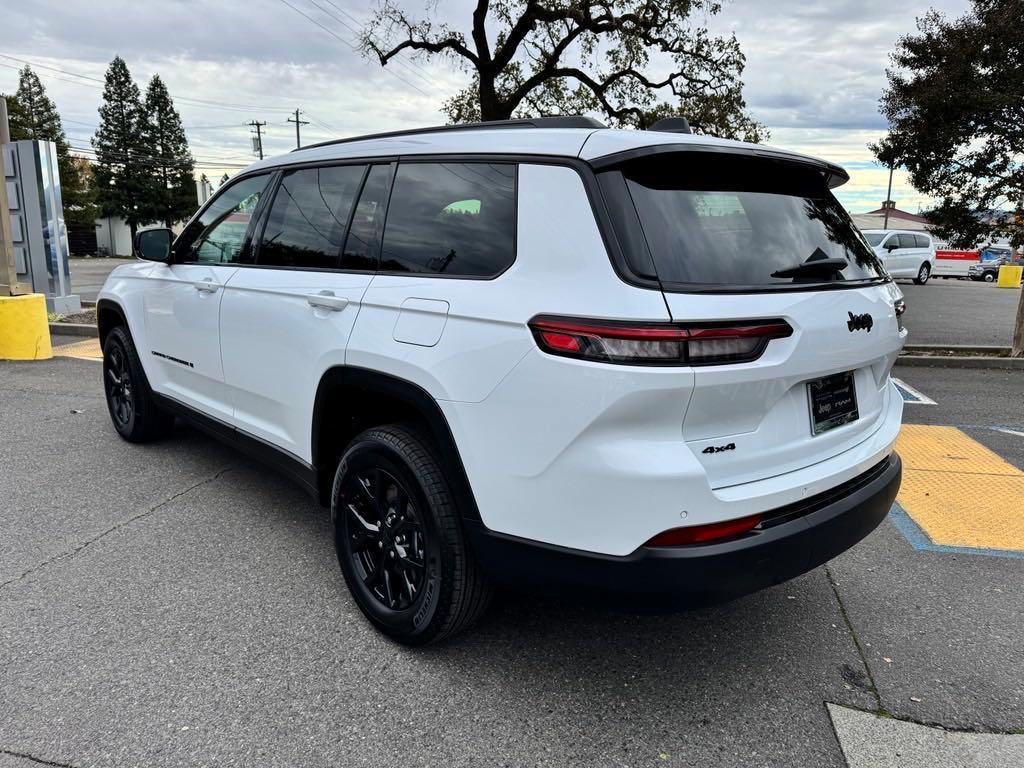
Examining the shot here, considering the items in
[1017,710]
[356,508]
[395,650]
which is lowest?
[1017,710]

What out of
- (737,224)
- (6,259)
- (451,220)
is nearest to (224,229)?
(451,220)

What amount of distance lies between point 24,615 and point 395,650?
1.53 meters

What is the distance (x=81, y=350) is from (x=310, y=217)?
23.6 ft

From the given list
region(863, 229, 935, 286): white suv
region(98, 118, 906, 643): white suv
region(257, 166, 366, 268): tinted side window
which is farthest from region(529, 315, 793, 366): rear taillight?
region(863, 229, 935, 286): white suv

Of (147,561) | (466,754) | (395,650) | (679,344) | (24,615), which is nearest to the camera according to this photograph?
(679,344)

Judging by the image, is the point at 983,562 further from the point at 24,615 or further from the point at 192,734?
the point at 24,615

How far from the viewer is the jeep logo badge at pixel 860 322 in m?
2.38

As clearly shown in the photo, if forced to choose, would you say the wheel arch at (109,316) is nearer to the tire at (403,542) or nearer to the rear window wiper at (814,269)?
the tire at (403,542)

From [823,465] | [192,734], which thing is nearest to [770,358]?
[823,465]

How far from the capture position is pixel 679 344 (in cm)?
198

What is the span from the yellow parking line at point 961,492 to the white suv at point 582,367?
4.67 feet

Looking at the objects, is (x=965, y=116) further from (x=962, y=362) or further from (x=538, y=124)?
(x=538, y=124)

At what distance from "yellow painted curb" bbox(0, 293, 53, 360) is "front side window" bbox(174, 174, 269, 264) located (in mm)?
5270

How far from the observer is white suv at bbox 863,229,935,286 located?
997 inches
